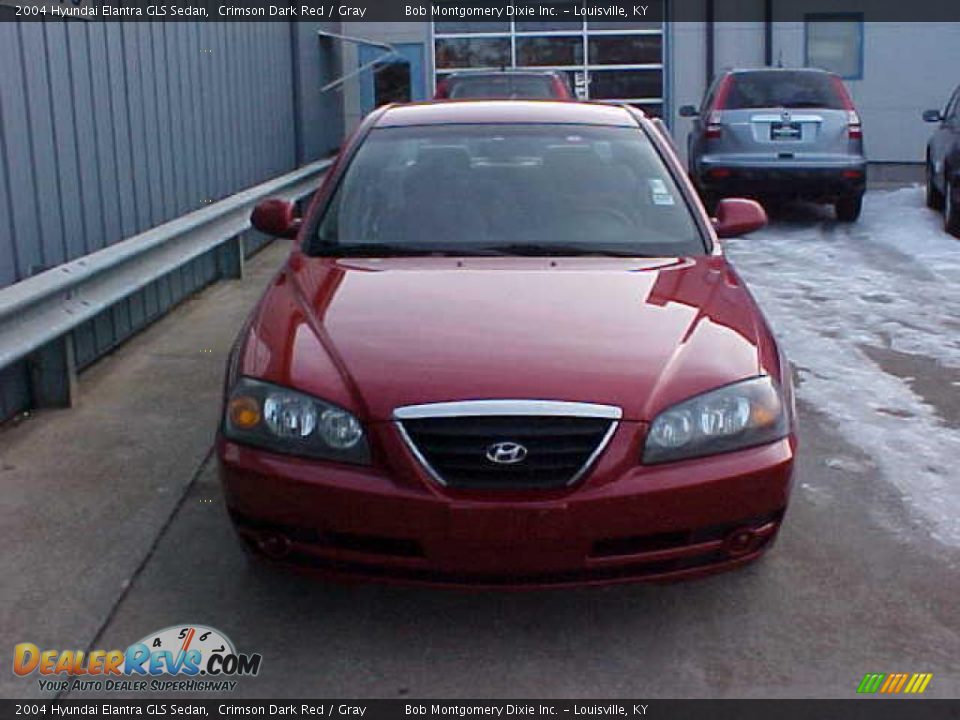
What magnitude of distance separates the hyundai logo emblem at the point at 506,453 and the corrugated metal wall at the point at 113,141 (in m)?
3.40

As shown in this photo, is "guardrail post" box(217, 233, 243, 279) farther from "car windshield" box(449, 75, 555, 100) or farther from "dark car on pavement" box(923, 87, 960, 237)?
"dark car on pavement" box(923, 87, 960, 237)

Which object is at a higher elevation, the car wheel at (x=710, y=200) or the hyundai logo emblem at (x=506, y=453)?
the hyundai logo emblem at (x=506, y=453)

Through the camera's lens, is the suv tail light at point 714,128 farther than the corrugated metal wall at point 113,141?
Yes

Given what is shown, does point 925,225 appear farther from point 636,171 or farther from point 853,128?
point 636,171

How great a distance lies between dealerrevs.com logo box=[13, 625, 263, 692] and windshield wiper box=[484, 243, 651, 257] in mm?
1837

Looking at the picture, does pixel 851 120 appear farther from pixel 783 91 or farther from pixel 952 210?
pixel 952 210

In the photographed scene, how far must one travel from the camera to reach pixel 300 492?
3.62 meters

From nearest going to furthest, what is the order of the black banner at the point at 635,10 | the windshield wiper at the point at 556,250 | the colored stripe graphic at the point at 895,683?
the colored stripe graphic at the point at 895,683 → the windshield wiper at the point at 556,250 → the black banner at the point at 635,10

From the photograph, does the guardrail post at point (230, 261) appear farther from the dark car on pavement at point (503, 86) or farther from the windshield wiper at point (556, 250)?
the windshield wiper at point (556, 250)

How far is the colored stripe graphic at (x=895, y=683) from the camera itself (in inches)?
141

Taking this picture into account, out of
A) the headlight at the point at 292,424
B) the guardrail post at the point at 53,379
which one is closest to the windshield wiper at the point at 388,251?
the headlight at the point at 292,424

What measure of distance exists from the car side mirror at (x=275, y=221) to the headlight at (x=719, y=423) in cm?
243

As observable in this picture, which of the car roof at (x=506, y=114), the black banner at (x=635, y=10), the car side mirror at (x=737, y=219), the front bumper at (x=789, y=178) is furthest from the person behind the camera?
the black banner at (x=635, y=10)
